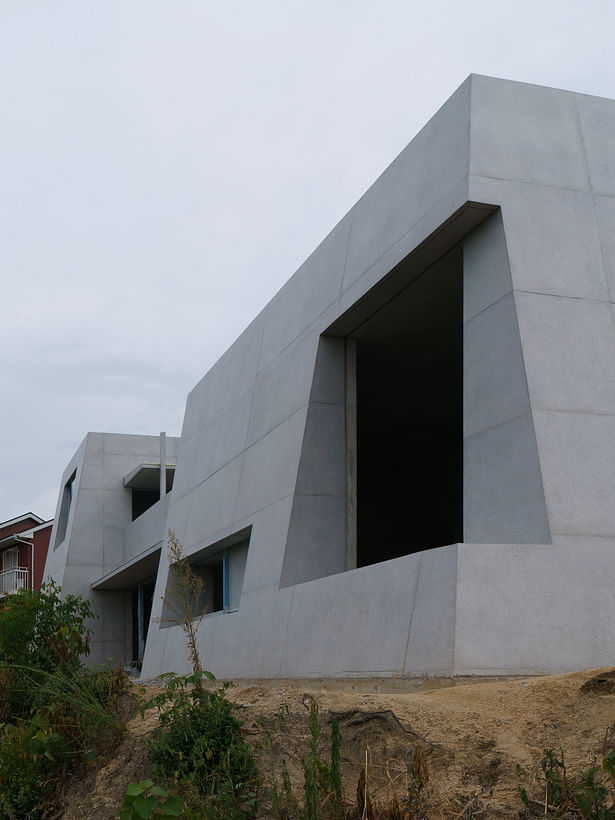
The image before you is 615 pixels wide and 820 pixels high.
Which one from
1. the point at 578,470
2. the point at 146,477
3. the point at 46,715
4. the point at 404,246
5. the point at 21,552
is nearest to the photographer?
the point at 46,715

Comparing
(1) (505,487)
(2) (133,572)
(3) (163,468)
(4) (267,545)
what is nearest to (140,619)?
(2) (133,572)

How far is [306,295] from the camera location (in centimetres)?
1398

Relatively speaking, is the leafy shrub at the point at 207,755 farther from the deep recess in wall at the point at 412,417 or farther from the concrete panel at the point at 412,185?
the deep recess in wall at the point at 412,417

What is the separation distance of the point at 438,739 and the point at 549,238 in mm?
5397

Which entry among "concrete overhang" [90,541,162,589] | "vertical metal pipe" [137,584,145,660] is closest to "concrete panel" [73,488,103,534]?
"concrete overhang" [90,541,162,589]

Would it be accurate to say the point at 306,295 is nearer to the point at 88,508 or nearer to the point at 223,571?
the point at 223,571

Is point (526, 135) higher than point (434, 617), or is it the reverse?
point (526, 135)

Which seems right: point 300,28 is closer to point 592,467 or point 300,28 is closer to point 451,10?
point 451,10

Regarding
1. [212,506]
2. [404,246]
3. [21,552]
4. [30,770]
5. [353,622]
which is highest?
[21,552]

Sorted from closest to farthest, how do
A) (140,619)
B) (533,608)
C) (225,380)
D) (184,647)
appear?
(533,608), (184,647), (225,380), (140,619)

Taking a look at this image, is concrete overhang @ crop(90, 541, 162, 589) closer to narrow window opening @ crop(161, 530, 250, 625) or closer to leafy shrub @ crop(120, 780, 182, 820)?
narrow window opening @ crop(161, 530, 250, 625)

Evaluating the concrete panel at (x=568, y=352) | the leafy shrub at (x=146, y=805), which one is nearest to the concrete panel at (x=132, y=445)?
the concrete panel at (x=568, y=352)

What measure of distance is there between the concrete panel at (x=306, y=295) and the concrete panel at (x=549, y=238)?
3704 millimetres

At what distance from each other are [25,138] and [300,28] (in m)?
9.06
